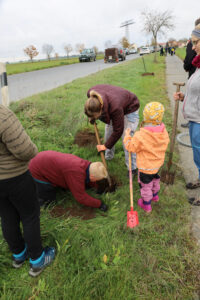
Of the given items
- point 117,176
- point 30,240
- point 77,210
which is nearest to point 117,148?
point 117,176

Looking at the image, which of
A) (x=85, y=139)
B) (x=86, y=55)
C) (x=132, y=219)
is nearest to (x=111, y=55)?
(x=86, y=55)

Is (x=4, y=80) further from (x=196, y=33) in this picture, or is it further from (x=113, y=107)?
(x=196, y=33)

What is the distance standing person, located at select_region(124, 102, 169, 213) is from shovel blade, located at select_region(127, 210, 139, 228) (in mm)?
227

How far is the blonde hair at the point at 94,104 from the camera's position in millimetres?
2250

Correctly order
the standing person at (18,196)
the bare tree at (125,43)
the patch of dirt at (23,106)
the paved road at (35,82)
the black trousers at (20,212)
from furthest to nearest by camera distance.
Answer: the bare tree at (125,43) → the paved road at (35,82) → the patch of dirt at (23,106) → the black trousers at (20,212) → the standing person at (18,196)

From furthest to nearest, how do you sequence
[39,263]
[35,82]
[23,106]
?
[35,82] → [23,106] → [39,263]

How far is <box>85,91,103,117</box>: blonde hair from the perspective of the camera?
7.38ft

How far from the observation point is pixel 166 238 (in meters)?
2.06

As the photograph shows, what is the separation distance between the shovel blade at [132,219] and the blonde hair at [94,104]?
120 centimetres

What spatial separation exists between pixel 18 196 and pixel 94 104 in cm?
127

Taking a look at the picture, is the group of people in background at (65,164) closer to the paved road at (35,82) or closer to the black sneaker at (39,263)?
the black sneaker at (39,263)

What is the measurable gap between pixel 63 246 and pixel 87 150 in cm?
190

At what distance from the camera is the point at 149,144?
212cm

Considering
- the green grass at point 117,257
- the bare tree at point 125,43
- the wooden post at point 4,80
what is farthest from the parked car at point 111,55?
the bare tree at point 125,43
